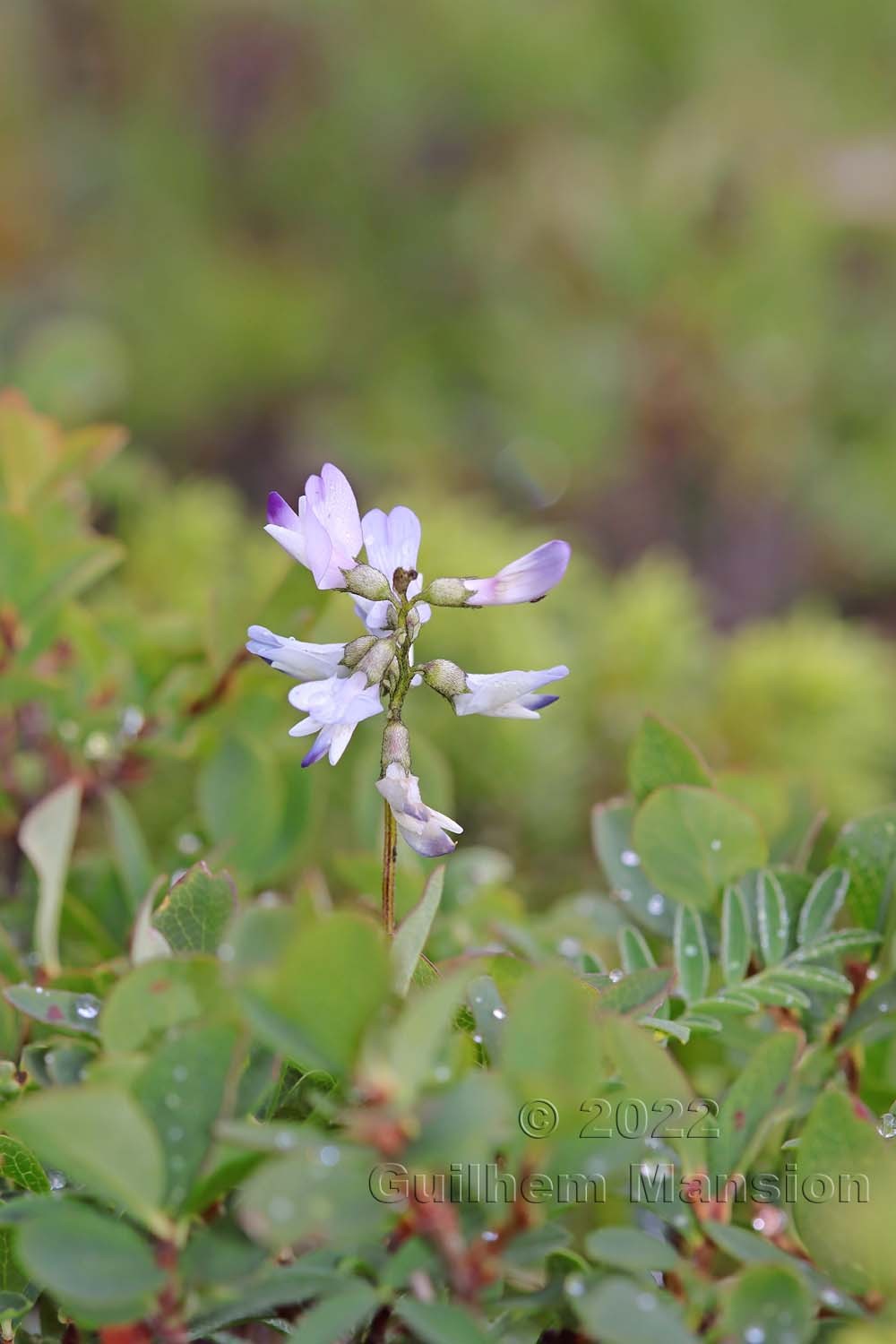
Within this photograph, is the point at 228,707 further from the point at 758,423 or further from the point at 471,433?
the point at 471,433

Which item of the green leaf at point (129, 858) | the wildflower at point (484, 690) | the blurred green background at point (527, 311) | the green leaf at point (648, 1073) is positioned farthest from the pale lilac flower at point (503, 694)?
the blurred green background at point (527, 311)

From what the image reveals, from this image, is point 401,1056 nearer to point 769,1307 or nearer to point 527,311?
point 769,1307

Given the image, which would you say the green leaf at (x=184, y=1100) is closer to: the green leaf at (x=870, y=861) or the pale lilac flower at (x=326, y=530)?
the pale lilac flower at (x=326, y=530)

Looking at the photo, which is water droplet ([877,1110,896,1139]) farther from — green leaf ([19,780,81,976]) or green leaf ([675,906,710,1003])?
green leaf ([19,780,81,976])

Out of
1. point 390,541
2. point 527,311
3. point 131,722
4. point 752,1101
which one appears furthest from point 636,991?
point 527,311

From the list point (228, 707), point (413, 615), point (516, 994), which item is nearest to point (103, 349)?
point (228, 707)

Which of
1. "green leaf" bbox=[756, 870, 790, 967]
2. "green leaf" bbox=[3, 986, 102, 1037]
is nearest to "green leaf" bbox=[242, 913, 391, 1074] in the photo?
"green leaf" bbox=[3, 986, 102, 1037]

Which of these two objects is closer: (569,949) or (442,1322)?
(442,1322)
